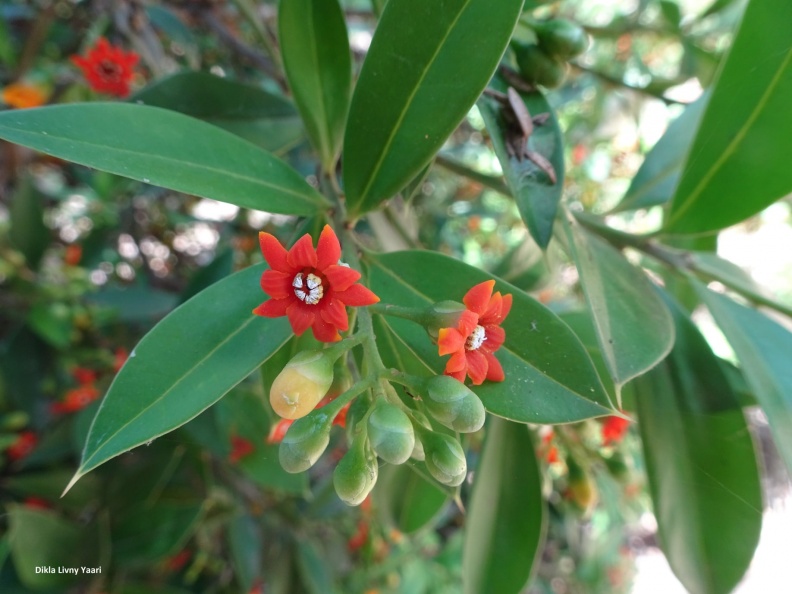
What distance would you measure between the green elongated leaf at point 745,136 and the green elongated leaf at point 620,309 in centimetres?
18

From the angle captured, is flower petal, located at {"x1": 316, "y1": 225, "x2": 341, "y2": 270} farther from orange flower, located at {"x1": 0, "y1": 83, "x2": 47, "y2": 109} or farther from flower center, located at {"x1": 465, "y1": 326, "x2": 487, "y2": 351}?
orange flower, located at {"x1": 0, "y1": 83, "x2": 47, "y2": 109}

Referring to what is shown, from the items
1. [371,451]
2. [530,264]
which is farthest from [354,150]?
[530,264]

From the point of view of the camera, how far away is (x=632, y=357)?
827mm

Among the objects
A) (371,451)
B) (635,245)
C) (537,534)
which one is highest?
(635,245)

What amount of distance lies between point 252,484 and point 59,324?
96 cm

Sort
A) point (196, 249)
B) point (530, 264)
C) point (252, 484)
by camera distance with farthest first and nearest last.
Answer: point (196, 249) < point (252, 484) < point (530, 264)

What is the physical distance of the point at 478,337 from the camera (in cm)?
74

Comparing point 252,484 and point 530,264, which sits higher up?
point 530,264

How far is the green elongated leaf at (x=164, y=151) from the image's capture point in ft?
2.30

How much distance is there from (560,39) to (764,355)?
70 cm

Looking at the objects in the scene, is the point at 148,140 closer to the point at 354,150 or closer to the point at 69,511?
the point at 354,150

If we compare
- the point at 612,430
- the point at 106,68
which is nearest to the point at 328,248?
the point at 612,430

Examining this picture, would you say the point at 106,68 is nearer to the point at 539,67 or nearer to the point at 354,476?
the point at 539,67

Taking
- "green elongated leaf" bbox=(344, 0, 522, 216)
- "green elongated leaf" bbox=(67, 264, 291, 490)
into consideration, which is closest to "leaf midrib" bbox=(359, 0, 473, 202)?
"green elongated leaf" bbox=(344, 0, 522, 216)
